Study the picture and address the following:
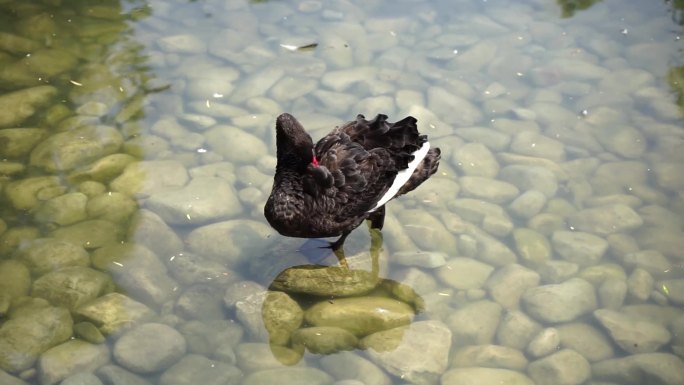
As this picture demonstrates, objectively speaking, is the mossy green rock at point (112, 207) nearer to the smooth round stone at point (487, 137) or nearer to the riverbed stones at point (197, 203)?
the riverbed stones at point (197, 203)

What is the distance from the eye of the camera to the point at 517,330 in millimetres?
4941

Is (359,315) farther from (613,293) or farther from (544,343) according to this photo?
(613,293)

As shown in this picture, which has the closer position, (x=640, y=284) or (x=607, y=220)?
(x=640, y=284)

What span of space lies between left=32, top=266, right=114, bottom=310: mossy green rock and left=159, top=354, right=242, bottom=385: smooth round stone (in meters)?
0.81

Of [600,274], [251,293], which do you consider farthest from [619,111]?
[251,293]

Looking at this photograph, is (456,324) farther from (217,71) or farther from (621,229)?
(217,71)

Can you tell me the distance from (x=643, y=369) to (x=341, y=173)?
2.28 m

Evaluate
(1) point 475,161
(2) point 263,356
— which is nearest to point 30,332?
(2) point 263,356

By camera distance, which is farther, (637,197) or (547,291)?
(637,197)

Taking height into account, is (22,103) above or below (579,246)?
above

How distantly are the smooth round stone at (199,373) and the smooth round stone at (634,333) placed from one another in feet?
8.13

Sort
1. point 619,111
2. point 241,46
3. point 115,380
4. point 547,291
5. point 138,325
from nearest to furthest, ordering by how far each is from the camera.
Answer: point 115,380 < point 138,325 < point 547,291 < point 619,111 < point 241,46

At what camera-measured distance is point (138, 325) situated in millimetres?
4703

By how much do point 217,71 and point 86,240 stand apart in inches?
99.2
